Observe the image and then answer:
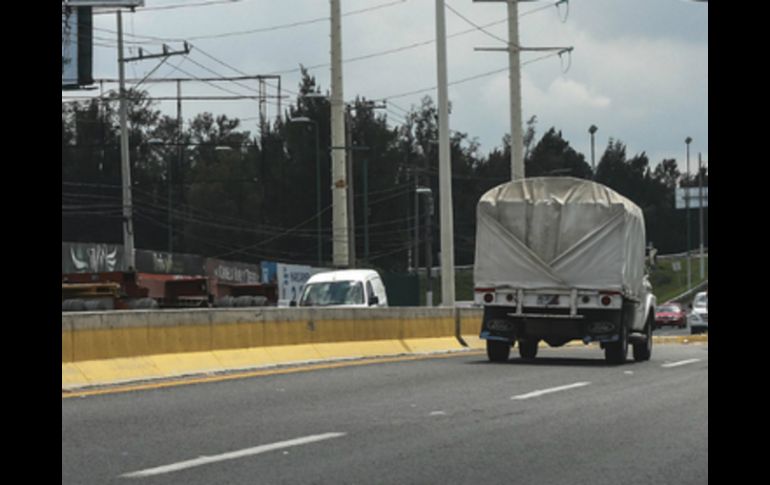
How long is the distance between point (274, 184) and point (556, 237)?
76355 millimetres

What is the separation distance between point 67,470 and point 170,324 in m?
9.75

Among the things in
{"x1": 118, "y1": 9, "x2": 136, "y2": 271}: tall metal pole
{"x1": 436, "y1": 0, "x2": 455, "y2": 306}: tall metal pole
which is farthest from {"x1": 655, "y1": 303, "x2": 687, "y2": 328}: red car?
{"x1": 436, "y1": 0, "x2": 455, "y2": 306}: tall metal pole

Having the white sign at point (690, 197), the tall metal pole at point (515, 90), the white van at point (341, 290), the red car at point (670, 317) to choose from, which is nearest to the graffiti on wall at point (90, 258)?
the tall metal pole at point (515, 90)

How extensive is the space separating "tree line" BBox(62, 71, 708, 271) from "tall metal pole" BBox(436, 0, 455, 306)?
4076cm

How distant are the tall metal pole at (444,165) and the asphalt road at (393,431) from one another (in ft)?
56.0

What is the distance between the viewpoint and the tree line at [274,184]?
9631 cm

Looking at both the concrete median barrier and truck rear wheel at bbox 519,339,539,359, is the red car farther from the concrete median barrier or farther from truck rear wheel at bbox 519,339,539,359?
truck rear wheel at bbox 519,339,539,359

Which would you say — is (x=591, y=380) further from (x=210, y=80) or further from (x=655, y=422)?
(x=210, y=80)

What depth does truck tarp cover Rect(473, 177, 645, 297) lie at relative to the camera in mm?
23281

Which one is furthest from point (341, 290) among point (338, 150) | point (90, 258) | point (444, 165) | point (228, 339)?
point (90, 258)

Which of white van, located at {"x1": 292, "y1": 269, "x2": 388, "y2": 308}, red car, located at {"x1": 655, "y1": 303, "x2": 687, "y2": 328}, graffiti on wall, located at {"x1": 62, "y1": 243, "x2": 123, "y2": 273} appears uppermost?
graffiti on wall, located at {"x1": 62, "y1": 243, "x2": 123, "y2": 273}
